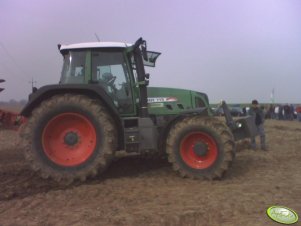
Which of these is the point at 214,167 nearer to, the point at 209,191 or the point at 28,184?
the point at 209,191

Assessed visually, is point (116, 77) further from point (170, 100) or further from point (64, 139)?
point (64, 139)

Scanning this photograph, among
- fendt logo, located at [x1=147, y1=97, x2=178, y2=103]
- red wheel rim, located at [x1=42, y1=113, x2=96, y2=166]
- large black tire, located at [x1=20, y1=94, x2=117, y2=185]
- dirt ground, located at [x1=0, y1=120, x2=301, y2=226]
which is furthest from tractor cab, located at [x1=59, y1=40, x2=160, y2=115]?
dirt ground, located at [x1=0, y1=120, x2=301, y2=226]

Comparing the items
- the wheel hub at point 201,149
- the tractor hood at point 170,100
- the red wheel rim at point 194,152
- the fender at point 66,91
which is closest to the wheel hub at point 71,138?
the fender at point 66,91

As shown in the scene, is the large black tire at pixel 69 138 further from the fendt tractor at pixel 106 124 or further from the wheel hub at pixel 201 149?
the wheel hub at pixel 201 149

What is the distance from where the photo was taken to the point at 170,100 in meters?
8.88

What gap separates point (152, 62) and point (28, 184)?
3698mm

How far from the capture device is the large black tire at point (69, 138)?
25.2ft

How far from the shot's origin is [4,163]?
9969 mm

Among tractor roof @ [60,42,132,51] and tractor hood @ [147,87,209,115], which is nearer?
tractor roof @ [60,42,132,51]

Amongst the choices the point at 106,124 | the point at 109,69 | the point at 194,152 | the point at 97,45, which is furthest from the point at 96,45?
the point at 194,152

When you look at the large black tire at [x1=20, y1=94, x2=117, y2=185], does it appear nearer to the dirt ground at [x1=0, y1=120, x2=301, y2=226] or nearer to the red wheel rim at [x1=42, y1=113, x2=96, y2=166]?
the red wheel rim at [x1=42, y1=113, x2=96, y2=166]

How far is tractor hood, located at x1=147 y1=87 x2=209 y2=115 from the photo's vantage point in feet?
28.6

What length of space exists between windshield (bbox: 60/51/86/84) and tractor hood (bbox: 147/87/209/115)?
1543 millimetres

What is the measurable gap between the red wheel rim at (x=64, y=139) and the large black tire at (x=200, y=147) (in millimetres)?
1601
